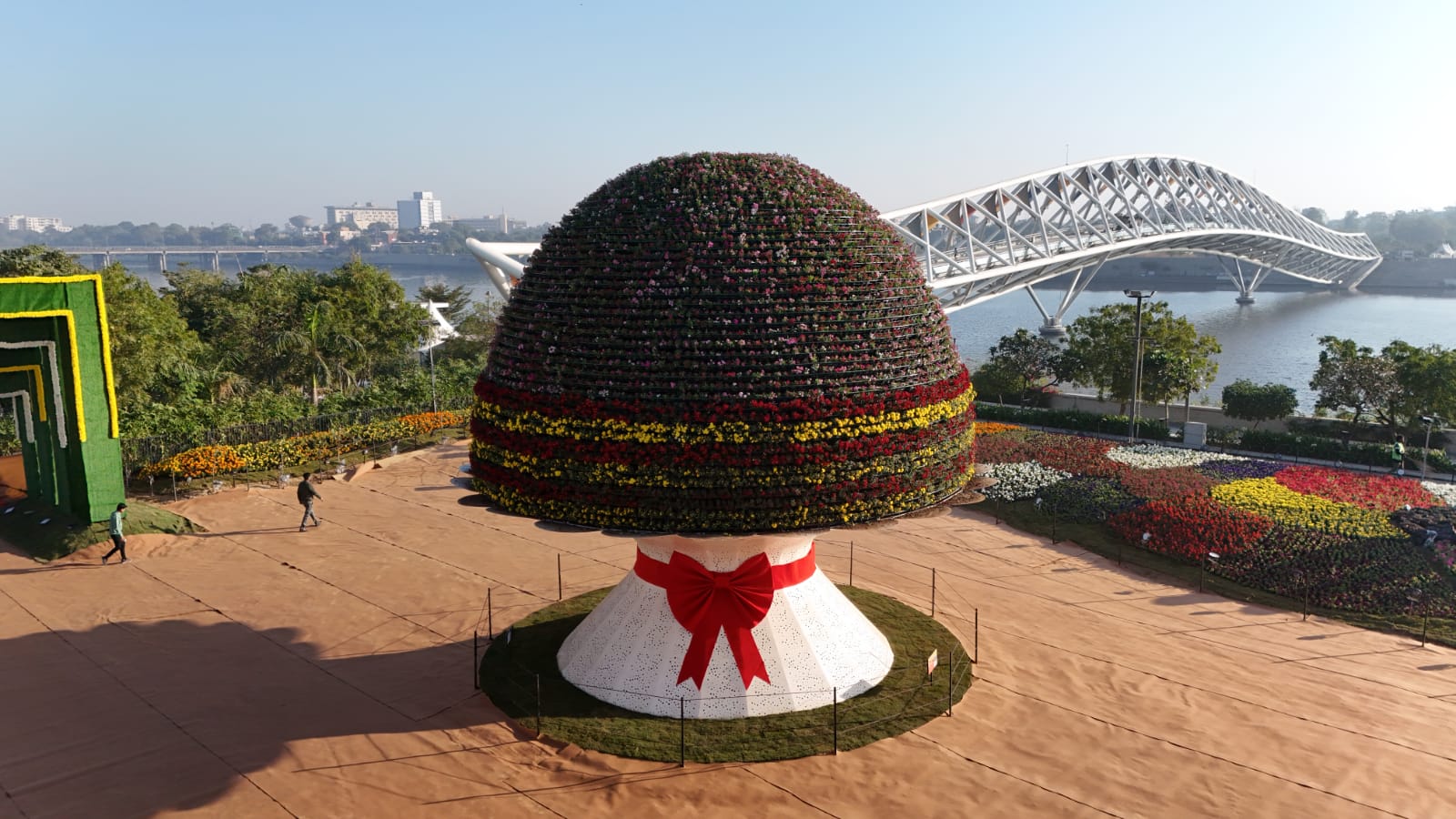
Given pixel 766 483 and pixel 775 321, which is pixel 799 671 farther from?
pixel 775 321

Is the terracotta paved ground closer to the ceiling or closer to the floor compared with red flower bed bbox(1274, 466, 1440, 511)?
closer to the floor

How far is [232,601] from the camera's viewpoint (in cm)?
1872

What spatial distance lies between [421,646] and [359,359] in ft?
97.3

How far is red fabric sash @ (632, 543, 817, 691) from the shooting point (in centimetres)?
1430

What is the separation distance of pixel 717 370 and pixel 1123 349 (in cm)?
3277

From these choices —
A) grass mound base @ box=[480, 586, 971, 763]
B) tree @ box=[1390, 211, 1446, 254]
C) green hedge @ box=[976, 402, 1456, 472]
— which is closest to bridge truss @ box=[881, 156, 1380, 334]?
green hedge @ box=[976, 402, 1456, 472]

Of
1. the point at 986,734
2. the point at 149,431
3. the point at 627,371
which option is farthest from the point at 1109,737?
the point at 149,431

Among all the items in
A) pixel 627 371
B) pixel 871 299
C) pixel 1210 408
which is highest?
pixel 871 299

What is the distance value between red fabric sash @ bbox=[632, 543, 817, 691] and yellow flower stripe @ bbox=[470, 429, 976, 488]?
260cm

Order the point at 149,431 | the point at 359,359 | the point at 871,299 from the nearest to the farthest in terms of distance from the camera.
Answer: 1. the point at 871,299
2. the point at 149,431
3. the point at 359,359

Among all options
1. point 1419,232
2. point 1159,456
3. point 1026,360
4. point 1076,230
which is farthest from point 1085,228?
point 1419,232

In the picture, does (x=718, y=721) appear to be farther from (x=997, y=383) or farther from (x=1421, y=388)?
(x=997, y=383)

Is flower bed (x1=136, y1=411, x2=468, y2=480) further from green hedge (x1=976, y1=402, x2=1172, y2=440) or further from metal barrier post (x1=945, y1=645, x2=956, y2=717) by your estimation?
green hedge (x1=976, y1=402, x2=1172, y2=440)

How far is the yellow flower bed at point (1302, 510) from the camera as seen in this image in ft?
73.7
